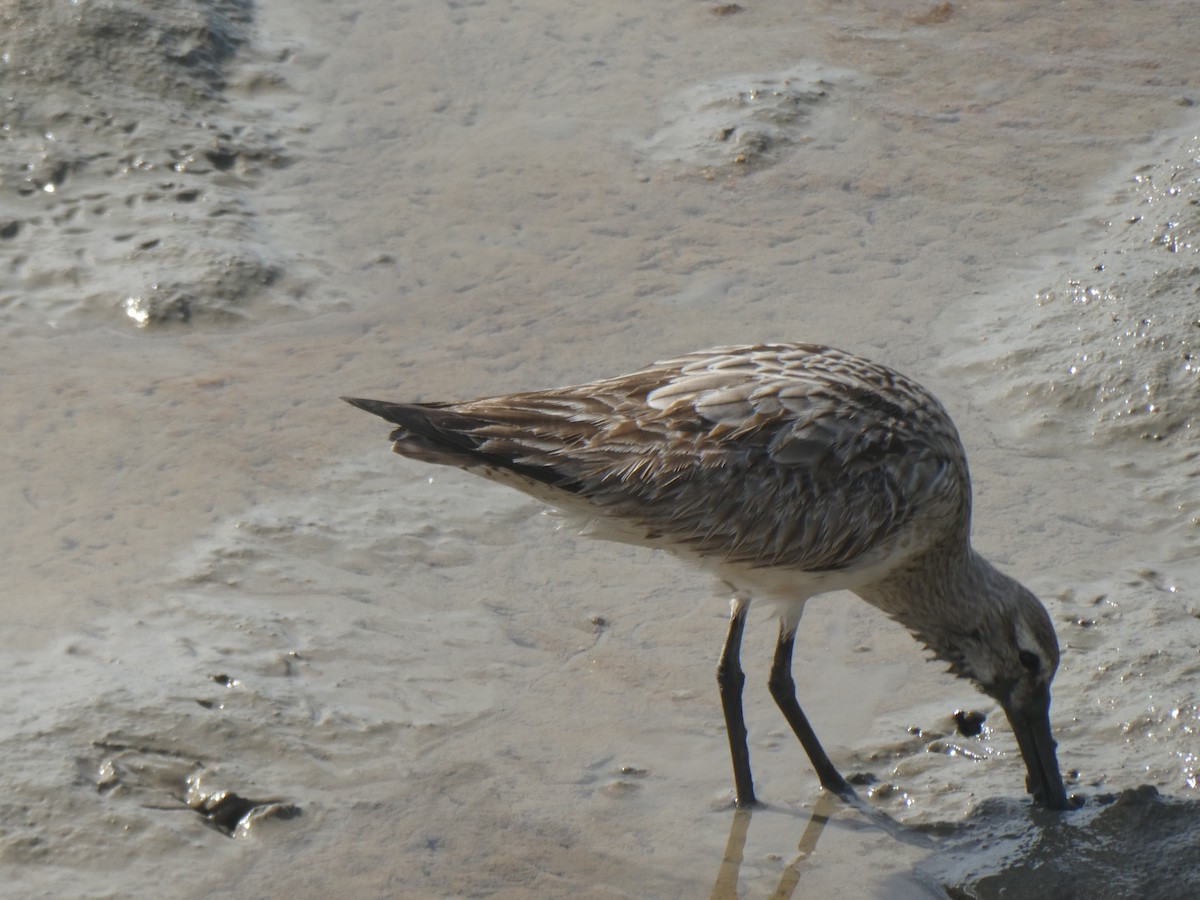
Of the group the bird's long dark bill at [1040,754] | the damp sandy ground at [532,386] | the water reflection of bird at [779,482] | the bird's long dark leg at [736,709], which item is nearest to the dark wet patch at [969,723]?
the damp sandy ground at [532,386]

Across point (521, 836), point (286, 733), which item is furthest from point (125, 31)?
point (521, 836)

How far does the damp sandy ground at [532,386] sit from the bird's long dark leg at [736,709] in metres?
0.07

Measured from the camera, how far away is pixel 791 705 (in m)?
4.94

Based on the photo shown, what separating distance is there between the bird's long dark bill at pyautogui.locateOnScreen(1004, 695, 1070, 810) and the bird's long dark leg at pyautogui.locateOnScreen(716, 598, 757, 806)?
827mm

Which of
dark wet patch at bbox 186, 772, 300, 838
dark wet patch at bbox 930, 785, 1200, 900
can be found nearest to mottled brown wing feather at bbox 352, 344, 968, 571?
dark wet patch at bbox 930, 785, 1200, 900

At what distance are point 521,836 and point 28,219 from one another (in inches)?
172

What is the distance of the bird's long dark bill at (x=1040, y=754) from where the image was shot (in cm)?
464

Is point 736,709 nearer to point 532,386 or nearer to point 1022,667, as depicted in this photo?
point 1022,667

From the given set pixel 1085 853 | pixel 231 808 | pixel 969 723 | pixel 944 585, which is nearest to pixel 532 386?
pixel 944 585

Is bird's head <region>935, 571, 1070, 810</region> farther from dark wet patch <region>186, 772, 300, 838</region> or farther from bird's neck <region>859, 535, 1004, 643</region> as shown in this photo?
dark wet patch <region>186, 772, 300, 838</region>

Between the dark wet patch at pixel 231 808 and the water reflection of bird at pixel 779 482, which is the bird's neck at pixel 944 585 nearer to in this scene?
the water reflection of bird at pixel 779 482

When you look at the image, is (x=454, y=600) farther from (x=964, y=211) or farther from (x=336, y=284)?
(x=964, y=211)

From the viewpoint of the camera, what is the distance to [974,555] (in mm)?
5016

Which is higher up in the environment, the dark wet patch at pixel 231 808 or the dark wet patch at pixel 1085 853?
the dark wet patch at pixel 231 808
